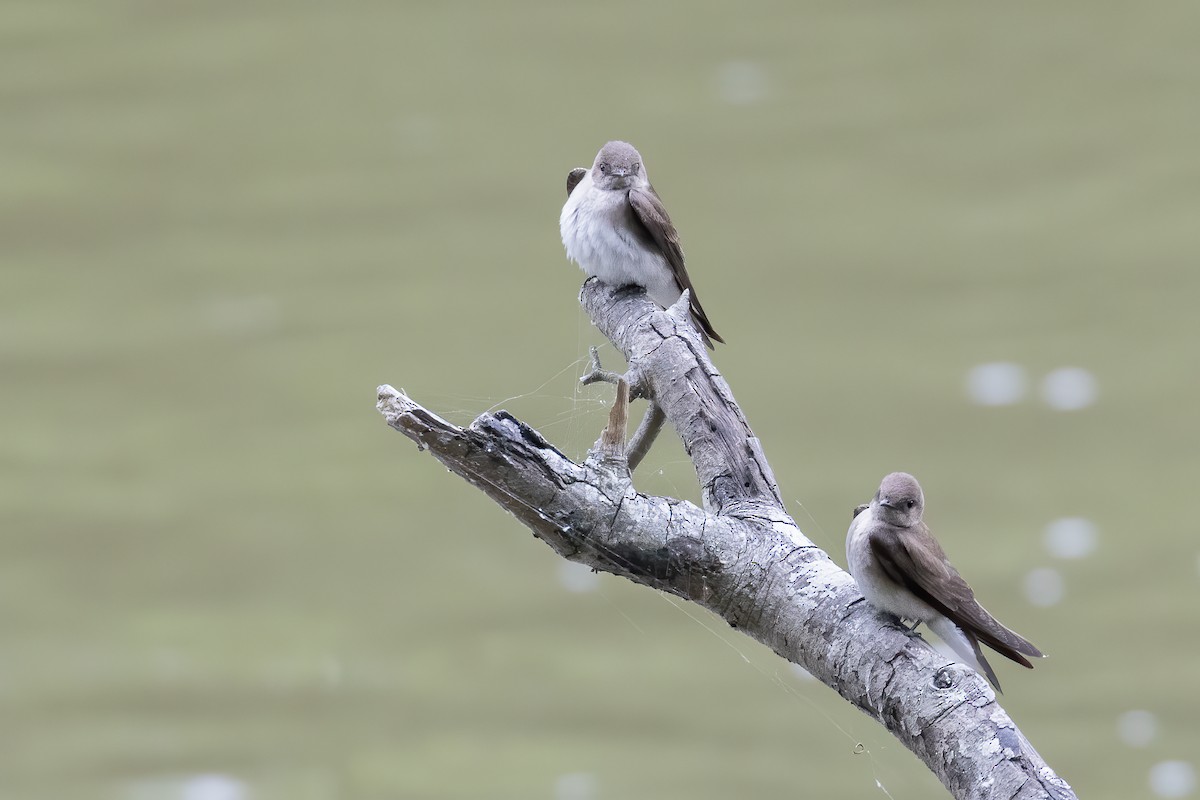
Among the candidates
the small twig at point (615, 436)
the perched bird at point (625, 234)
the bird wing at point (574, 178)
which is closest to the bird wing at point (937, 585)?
the small twig at point (615, 436)

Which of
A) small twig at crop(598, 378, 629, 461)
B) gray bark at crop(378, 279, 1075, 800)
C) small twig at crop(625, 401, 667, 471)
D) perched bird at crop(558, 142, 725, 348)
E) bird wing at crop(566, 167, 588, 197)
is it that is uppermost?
bird wing at crop(566, 167, 588, 197)

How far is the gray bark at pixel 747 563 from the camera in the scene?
4.56 feet

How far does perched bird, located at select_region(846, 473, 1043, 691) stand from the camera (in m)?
1.55

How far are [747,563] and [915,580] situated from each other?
0.61ft

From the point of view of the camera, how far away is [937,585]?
1569mm

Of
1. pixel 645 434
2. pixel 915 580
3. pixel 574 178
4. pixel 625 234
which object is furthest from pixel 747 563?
pixel 574 178

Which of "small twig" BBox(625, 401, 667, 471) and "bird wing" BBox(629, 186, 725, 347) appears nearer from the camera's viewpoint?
"small twig" BBox(625, 401, 667, 471)

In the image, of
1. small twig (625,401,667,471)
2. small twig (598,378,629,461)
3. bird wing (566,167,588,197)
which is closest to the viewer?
small twig (598,378,629,461)

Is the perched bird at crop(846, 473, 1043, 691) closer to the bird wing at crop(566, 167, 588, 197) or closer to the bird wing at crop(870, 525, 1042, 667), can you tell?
the bird wing at crop(870, 525, 1042, 667)

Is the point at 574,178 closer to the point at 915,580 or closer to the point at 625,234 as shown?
the point at 625,234

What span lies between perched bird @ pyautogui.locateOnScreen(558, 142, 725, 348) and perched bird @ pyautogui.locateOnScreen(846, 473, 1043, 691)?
608 millimetres

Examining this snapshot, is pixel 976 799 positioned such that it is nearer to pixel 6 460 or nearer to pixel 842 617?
pixel 842 617

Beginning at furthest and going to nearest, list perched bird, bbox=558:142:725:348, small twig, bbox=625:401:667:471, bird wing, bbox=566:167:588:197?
1. bird wing, bbox=566:167:588:197
2. perched bird, bbox=558:142:725:348
3. small twig, bbox=625:401:667:471

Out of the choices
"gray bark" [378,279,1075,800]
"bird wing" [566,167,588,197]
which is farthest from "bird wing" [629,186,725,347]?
"gray bark" [378,279,1075,800]
